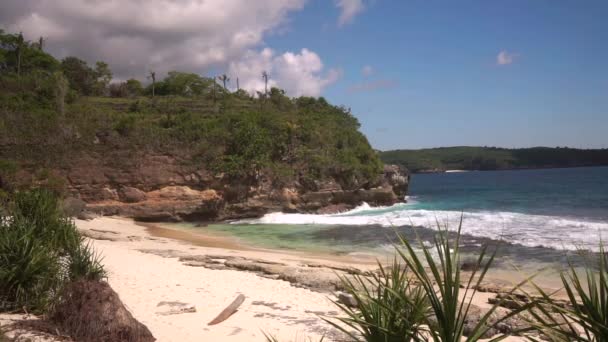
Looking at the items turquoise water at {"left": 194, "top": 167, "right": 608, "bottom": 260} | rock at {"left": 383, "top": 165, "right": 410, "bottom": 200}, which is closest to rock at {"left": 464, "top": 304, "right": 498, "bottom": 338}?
turquoise water at {"left": 194, "top": 167, "right": 608, "bottom": 260}

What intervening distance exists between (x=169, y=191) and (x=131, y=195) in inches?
92.6

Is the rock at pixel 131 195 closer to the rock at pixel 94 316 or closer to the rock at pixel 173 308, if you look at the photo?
the rock at pixel 173 308

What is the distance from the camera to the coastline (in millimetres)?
7043

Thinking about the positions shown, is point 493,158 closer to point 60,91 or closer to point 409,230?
point 409,230

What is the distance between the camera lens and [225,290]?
375 inches

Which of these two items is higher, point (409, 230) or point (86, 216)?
point (86, 216)

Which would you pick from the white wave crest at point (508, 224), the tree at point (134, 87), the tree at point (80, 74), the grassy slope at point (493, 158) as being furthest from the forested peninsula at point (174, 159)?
the grassy slope at point (493, 158)

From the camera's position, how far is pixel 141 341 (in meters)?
5.79

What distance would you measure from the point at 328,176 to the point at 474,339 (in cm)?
3008

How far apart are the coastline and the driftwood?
11cm

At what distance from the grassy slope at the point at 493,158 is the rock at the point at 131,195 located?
364 feet

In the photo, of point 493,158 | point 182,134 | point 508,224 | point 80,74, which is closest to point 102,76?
point 80,74

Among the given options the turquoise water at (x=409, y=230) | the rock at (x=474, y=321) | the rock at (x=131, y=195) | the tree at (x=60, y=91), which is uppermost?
the tree at (x=60, y=91)

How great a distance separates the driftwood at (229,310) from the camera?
744cm
